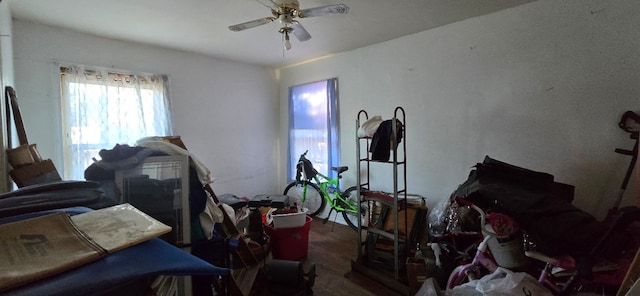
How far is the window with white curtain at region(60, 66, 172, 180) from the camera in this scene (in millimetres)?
2750

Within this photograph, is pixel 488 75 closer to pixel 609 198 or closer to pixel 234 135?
pixel 609 198

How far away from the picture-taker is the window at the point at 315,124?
376 cm

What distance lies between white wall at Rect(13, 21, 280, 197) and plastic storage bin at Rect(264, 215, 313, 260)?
65.9 inches

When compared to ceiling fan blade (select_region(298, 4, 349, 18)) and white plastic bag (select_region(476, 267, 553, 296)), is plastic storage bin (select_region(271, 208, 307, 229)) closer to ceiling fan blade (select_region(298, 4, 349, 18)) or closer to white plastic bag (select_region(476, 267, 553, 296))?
white plastic bag (select_region(476, 267, 553, 296))

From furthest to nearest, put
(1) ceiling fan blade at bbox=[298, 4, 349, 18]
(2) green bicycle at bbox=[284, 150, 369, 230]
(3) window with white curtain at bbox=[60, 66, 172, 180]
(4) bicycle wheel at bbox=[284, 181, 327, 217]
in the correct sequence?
(4) bicycle wheel at bbox=[284, 181, 327, 217]
(2) green bicycle at bbox=[284, 150, 369, 230]
(3) window with white curtain at bbox=[60, 66, 172, 180]
(1) ceiling fan blade at bbox=[298, 4, 349, 18]

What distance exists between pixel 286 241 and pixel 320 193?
1.31m

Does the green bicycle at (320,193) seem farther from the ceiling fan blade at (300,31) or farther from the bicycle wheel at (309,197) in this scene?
the ceiling fan blade at (300,31)

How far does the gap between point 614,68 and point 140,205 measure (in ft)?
11.2

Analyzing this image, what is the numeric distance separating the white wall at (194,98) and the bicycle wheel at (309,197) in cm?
72

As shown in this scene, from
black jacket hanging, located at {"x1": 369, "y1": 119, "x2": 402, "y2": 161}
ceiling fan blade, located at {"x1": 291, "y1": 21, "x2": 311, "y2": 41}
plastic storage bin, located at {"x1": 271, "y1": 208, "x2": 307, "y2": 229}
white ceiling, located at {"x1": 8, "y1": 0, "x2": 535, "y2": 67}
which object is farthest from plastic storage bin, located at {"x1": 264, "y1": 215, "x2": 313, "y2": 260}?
white ceiling, located at {"x1": 8, "y1": 0, "x2": 535, "y2": 67}

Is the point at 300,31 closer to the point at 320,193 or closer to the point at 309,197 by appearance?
the point at 320,193

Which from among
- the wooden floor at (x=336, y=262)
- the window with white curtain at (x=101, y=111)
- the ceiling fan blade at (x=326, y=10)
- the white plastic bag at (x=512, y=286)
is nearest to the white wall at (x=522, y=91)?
the wooden floor at (x=336, y=262)

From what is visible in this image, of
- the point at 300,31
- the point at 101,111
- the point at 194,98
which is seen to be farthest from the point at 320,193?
the point at 101,111

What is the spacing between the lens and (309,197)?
4016 mm
